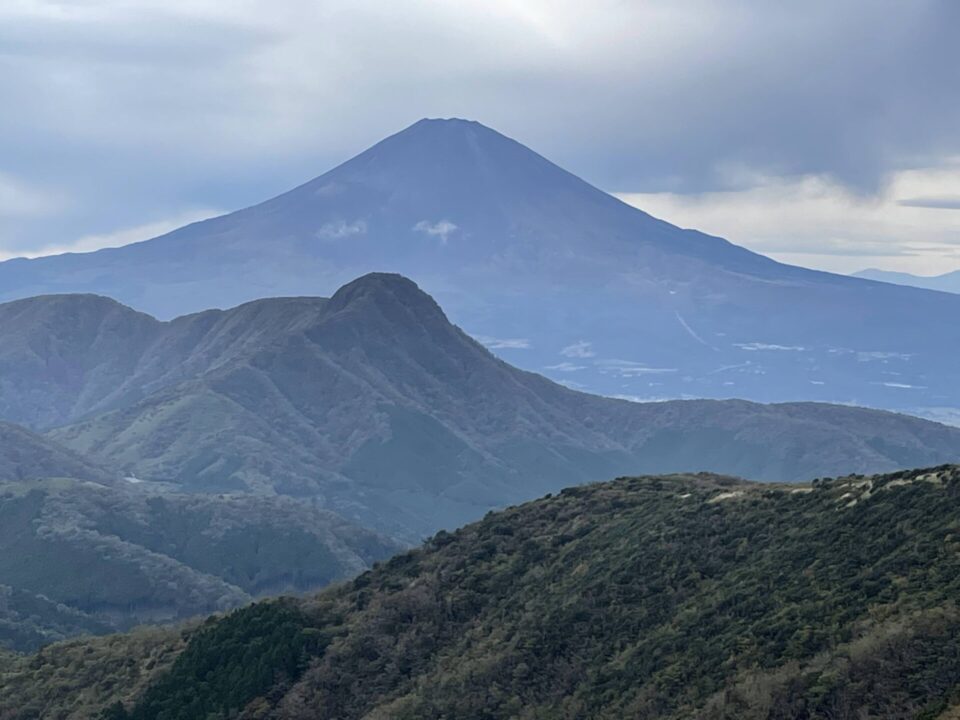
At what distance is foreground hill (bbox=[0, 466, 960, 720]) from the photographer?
1585 inches

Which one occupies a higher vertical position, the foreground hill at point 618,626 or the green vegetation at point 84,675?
the foreground hill at point 618,626

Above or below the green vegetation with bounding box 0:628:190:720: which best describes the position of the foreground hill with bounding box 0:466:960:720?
above

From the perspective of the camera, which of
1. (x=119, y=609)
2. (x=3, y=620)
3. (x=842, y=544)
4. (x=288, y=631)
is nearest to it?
(x=842, y=544)

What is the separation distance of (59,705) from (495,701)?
23.2 meters

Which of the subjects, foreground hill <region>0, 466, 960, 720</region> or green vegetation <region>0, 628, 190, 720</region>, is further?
green vegetation <region>0, 628, 190, 720</region>

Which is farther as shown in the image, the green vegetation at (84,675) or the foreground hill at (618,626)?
the green vegetation at (84,675)

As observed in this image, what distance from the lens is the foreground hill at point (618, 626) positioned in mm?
40250

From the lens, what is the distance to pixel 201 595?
573 ft

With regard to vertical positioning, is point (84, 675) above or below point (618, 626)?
below

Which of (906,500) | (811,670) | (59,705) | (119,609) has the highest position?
(906,500)

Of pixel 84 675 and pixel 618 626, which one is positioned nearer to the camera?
pixel 618 626

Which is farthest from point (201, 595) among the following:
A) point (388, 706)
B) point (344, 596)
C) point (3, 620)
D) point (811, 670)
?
point (811, 670)

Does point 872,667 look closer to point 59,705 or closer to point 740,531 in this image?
point 740,531

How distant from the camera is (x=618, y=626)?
5241 centimetres
